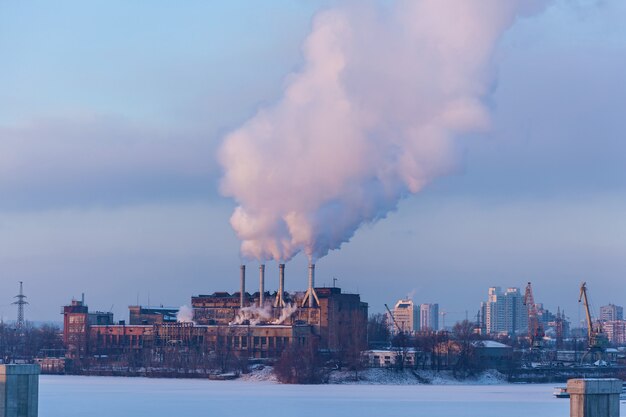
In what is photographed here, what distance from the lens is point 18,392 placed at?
53.9 ft

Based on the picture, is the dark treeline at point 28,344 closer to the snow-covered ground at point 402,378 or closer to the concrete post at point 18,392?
the snow-covered ground at point 402,378

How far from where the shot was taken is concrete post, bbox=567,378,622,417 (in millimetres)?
16484

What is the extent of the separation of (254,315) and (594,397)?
96.7 m

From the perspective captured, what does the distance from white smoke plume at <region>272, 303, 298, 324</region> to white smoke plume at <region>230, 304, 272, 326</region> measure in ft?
4.08

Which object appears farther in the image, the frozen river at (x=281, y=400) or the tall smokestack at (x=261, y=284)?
the tall smokestack at (x=261, y=284)

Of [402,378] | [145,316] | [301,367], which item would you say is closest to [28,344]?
[145,316]

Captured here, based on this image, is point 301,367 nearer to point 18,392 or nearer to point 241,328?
point 241,328

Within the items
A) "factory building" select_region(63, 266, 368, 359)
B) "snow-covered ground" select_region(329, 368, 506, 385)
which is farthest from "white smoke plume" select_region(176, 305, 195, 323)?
"snow-covered ground" select_region(329, 368, 506, 385)

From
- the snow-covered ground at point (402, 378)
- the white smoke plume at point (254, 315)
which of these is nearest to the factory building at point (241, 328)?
the white smoke plume at point (254, 315)

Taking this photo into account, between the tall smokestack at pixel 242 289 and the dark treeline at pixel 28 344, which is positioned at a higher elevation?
the tall smokestack at pixel 242 289

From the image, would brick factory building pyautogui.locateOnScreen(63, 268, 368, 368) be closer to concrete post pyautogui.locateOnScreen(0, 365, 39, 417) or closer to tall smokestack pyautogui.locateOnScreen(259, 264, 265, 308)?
tall smokestack pyautogui.locateOnScreen(259, 264, 265, 308)

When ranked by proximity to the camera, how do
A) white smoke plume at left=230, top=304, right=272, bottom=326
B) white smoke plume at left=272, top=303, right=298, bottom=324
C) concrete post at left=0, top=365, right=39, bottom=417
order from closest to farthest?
concrete post at left=0, top=365, right=39, bottom=417 < white smoke plume at left=272, top=303, right=298, bottom=324 < white smoke plume at left=230, top=304, right=272, bottom=326

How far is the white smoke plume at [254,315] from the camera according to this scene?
4392 inches

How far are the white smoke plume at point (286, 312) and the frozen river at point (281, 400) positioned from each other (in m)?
21.1
